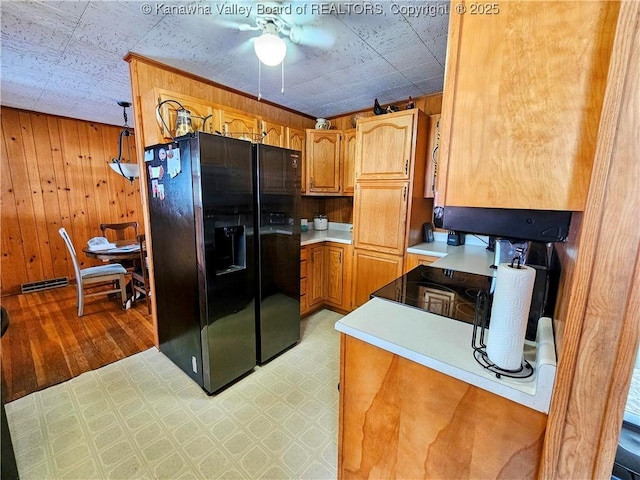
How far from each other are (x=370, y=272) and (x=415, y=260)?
1.58 feet

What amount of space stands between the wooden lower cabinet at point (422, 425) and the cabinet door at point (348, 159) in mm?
2424

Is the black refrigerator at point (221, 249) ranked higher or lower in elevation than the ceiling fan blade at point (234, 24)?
lower

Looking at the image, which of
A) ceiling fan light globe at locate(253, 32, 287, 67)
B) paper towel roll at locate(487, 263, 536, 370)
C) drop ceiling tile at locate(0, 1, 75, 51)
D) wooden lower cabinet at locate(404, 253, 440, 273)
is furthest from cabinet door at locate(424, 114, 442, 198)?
drop ceiling tile at locate(0, 1, 75, 51)

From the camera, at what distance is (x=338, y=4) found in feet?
4.86

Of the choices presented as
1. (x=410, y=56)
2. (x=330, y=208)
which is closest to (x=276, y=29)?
(x=410, y=56)

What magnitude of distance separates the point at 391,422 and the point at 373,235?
191 centimetres

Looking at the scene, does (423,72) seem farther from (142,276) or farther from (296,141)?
(142,276)

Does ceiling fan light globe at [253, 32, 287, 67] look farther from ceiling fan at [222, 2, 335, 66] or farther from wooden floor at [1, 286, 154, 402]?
wooden floor at [1, 286, 154, 402]

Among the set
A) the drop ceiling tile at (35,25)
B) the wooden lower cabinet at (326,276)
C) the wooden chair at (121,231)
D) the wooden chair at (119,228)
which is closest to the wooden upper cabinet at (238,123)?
the drop ceiling tile at (35,25)

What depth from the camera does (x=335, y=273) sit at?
307cm

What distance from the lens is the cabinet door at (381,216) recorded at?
2553mm

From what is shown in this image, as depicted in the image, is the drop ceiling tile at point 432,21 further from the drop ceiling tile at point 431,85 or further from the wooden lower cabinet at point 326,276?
the wooden lower cabinet at point 326,276

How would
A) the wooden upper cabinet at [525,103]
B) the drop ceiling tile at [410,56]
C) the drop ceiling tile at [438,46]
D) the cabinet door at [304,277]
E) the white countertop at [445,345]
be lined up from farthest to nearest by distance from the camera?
1. the cabinet door at [304,277]
2. the drop ceiling tile at [410,56]
3. the drop ceiling tile at [438,46]
4. the white countertop at [445,345]
5. the wooden upper cabinet at [525,103]

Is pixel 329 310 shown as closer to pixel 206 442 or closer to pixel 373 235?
pixel 373 235
